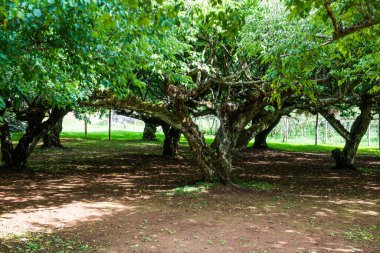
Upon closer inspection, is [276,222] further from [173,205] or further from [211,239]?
[173,205]

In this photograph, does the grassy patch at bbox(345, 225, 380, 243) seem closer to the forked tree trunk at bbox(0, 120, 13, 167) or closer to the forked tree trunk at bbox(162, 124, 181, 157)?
the forked tree trunk at bbox(0, 120, 13, 167)

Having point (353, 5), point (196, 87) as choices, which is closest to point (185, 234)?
point (353, 5)

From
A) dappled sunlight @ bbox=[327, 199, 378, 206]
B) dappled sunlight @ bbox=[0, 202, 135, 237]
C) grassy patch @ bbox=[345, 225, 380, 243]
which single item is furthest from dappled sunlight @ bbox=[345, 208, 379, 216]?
dappled sunlight @ bbox=[0, 202, 135, 237]

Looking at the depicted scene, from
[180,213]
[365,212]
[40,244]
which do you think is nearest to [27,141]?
[180,213]

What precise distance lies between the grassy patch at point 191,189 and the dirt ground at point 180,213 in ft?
0.82

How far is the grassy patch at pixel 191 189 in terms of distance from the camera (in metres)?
11.5

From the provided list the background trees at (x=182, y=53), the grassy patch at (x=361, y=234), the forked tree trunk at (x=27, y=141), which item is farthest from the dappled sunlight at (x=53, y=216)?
the forked tree trunk at (x=27, y=141)

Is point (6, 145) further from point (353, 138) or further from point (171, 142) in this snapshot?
point (353, 138)

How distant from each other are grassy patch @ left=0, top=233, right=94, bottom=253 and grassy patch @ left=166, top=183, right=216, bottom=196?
4.88 metres

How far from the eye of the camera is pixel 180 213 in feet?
29.8

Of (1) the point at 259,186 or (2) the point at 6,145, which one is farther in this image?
(2) the point at 6,145

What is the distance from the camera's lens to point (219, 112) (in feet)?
42.2

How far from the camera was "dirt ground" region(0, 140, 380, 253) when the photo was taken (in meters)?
6.79

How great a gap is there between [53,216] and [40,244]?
2.05 m
